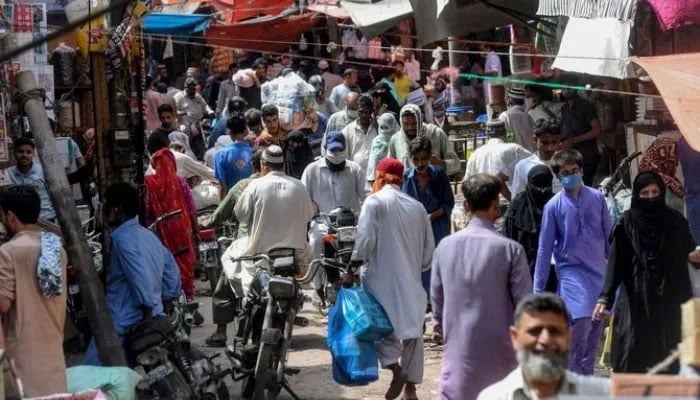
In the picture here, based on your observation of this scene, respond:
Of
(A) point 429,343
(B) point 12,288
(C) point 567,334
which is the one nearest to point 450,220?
(A) point 429,343

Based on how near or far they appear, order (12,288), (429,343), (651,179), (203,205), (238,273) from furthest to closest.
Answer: (203,205)
(429,343)
(238,273)
(651,179)
(12,288)

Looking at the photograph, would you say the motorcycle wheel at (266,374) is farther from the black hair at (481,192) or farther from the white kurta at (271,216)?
the black hair at (481,192)

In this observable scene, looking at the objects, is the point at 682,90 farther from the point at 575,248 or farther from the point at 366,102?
the point at 366,102

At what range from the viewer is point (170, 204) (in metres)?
11.4

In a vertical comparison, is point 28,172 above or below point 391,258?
above

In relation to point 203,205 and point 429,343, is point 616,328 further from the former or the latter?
point 203,205

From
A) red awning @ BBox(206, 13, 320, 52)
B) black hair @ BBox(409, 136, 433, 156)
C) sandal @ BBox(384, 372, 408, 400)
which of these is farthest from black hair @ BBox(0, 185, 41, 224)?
red awning @ BBox(206, 13, 320, 52)

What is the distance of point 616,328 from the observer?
331 inches

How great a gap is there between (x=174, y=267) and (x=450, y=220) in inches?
144

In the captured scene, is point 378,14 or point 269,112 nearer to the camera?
point 269,112

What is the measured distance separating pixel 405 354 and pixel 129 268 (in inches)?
81.5

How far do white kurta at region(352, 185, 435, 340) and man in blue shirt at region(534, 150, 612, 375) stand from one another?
2.68ft

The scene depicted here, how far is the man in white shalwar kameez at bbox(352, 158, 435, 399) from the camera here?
29.0ft

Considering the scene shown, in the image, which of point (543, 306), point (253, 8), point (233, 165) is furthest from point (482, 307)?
point (253, 8)
